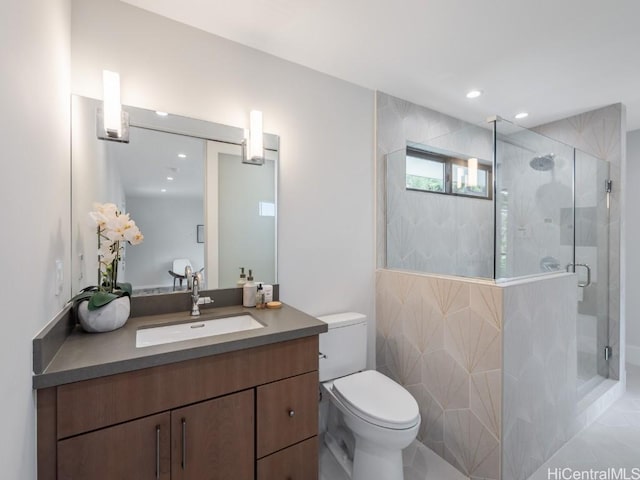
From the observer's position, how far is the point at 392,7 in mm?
1512

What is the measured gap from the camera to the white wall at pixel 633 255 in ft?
10.4

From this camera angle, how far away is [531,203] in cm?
230

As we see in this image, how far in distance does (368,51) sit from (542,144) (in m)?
1.62

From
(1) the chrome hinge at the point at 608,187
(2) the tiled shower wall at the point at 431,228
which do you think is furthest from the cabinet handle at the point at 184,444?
(1) the chrome hinge at the point at 608,187

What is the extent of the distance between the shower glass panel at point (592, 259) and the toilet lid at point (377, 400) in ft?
5.94

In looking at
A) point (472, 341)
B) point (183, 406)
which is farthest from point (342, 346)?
point (183, 406)

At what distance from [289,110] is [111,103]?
97 centimetres

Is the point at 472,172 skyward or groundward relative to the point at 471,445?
skyward

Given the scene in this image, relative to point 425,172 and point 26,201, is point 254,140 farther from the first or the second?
point 425,172

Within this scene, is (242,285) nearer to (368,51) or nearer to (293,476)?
(293,476)

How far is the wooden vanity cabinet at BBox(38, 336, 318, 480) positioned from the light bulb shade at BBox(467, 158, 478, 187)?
2.09m

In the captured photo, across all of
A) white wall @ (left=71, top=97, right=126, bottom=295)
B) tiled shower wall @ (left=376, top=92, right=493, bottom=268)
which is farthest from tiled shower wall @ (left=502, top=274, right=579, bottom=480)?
white wall @ (left=71, top=97, right=126, bottom=295)

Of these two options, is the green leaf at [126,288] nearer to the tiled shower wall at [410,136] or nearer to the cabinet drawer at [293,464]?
the cabinet drawer at [293,464]

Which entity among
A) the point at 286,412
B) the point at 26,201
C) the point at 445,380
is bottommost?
the point at 445,380
